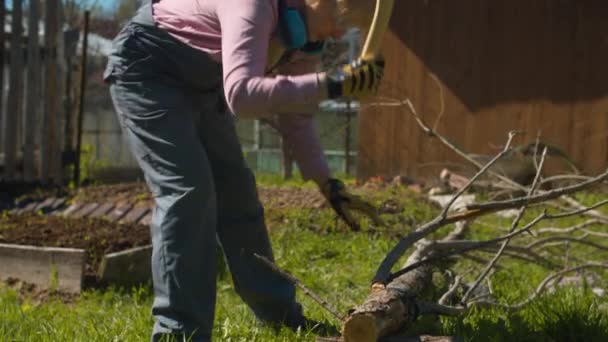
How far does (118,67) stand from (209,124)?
406 millimetres

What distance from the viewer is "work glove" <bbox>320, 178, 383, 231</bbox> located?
3.31 meters

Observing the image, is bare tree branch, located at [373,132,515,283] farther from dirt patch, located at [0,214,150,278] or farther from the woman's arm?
dirt patch, located at [0,214,150,278]

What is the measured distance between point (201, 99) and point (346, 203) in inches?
26.4

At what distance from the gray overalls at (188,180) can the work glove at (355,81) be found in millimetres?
674

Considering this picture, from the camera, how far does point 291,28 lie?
2.82 meters

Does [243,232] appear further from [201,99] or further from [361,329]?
[361,329]

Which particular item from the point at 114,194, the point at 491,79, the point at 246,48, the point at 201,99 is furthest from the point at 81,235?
the point at 491,79

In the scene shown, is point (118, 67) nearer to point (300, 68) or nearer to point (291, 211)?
point (300, 68)

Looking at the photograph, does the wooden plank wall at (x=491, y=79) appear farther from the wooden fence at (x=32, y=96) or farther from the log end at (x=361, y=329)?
the log end at (x=361, y=329)

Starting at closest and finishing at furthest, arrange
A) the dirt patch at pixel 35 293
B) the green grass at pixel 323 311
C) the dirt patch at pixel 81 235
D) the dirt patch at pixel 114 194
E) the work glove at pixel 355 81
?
the work glove at pixel 355 81 < the green grass at pixel 323 311 < the dirt patch at pixel 35 293 < the dirt patch at pixel 81 235 < the dirt patch at pixel 114 194

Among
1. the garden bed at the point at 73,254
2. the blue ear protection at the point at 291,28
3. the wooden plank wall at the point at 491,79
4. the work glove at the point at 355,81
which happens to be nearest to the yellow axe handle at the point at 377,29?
the work glove at the point at 355,81

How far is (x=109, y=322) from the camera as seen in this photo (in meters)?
3.59

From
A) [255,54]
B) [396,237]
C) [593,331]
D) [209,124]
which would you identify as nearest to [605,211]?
[396,237]

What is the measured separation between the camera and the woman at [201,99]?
2.57 meters
